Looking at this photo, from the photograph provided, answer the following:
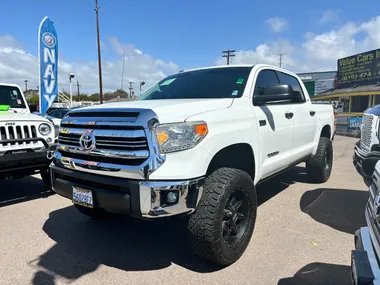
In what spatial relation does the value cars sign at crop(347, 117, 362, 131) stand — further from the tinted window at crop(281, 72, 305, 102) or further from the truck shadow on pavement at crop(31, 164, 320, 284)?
the truck shadow on pavement at crop(31, 164, 320, 284)

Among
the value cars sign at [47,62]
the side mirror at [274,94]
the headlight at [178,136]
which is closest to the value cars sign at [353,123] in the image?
the side mirror at [274,94]

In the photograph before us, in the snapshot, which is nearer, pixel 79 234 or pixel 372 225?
pixel 372 225

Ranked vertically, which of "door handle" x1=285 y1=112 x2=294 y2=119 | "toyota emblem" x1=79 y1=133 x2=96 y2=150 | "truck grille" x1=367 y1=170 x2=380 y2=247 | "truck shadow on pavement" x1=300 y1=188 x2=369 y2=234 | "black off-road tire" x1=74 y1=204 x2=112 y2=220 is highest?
"door handle" x1=285 y1=112 x2=294 y2=119

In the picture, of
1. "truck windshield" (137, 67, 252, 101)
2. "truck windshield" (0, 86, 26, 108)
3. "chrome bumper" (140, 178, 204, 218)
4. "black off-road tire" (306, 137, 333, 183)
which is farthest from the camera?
"truck windshield" (0, 86, 26, 108)

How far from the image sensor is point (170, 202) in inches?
97.7

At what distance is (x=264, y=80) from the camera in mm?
4035

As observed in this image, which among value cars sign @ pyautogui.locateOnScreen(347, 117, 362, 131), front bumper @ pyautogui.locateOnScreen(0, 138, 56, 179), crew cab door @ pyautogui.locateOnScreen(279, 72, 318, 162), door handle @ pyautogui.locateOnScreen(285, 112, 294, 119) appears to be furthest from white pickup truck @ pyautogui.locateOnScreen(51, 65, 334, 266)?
value cars sign @ pyautogui.locateOnScreen(347, 117, 362, 131)

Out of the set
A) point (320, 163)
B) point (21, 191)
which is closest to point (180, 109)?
point (320, 163)

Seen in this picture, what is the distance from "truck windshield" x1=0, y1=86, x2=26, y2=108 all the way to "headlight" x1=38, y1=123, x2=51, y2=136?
2.08 m

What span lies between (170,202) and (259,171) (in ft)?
4.65

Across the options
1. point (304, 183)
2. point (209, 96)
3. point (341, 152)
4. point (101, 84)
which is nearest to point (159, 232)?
point (209, 96)

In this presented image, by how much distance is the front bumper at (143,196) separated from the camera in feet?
7.97

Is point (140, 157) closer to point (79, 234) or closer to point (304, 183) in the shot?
point (79, 234)

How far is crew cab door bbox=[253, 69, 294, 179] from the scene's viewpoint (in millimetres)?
3577
